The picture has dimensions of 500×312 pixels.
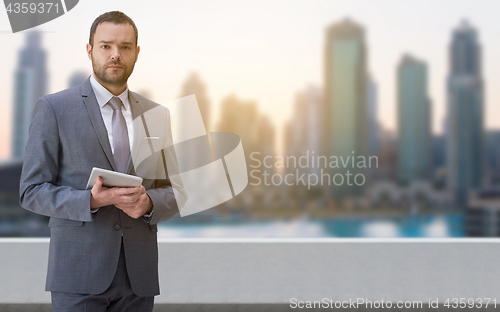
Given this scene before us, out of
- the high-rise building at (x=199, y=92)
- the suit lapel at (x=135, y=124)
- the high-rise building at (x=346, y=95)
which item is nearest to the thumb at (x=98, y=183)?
the suit lapel at (x=135, y=124)

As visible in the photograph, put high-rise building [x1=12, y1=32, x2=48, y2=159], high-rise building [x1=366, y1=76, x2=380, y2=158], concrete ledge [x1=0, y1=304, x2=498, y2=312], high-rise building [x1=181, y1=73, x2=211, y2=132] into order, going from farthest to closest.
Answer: high-rise building [x1=366, y1=76, x2=380, y2=158]
high-rise building [x1=181, y1=73, x2=211, y2=132]
high-rise building [x1=12, y1=32, x2=48, y2=159]
concrete ledge [x1=0, y1=304, x2=498, y2=312]

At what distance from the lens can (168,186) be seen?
107cm

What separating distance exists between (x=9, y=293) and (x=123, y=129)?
8.45 feet

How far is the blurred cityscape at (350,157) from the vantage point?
4250mm

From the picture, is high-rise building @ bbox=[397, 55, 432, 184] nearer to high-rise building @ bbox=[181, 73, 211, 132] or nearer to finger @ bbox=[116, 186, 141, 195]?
high-rise building @ bbox=[181, 73, 211, 132]

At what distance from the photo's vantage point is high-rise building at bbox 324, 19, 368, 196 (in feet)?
15.5

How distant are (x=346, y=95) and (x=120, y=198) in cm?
432

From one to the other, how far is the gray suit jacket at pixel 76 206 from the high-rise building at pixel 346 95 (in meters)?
3.75

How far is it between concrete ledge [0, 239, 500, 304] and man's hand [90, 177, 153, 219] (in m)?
2.28

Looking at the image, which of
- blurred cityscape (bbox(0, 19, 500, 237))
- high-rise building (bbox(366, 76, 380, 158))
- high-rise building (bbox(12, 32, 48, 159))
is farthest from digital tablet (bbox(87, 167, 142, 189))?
high-rise building (bbox(366, 76, 380, 158))

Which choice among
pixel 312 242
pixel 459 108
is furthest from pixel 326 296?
pixel 459 108

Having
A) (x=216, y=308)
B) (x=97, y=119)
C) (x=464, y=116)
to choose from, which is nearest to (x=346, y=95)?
(x=464, y=116)

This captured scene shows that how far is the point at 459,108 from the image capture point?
16.5 feet

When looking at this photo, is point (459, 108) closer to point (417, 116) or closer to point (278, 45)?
point (417, 116)
